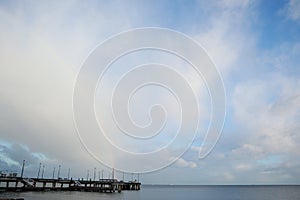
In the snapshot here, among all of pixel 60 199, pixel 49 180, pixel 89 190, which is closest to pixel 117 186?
pixel 89 190

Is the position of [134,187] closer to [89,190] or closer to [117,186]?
[117,186]

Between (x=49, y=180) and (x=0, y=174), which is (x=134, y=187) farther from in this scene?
(x=0, y=174)

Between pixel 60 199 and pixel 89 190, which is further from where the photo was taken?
pixel 89 190

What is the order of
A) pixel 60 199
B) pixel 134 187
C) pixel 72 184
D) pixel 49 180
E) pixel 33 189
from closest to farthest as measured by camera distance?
1. pixel 60 199
2. pixel 33 189
3. pixel 49 180
4. pixel 72 184
5. pixel 134 187

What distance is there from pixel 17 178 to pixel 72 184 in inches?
1364

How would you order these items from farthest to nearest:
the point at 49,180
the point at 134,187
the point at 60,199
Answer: the point at 134,187 → the point at 49,180 → the point at 60,199

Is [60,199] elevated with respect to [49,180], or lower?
lower

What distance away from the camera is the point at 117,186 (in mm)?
138125

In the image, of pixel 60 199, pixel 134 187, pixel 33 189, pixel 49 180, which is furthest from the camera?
pixel 134 187

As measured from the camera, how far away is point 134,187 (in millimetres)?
158375

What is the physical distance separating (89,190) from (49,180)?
63.6 ft

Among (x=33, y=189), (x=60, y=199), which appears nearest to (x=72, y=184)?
(x=33, y=189)

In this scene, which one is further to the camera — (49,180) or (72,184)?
(72,184)

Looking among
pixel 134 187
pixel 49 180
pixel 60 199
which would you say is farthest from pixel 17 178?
pixel 134 187
